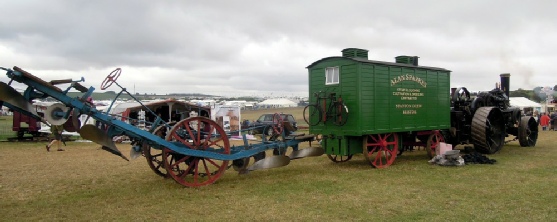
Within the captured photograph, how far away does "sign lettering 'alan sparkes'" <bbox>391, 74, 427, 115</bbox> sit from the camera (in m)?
10.1

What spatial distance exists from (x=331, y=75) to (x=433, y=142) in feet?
12.3

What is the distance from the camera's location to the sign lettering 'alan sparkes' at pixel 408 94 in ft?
33.0

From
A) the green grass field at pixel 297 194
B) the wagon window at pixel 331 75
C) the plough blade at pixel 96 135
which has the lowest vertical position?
the green grass field at pixel 297 194

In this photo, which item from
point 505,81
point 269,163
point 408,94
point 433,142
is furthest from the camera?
point 505,81

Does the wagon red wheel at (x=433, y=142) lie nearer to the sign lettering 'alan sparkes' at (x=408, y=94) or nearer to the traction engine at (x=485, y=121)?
the traction engine at (x=485, y=121)

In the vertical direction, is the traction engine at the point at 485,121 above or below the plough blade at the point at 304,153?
above

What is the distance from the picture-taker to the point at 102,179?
8.67 meters

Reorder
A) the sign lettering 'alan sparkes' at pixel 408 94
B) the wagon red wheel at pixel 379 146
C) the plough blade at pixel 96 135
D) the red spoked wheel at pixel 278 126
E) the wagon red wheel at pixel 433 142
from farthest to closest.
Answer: the wagon red wheel at pixel 433 142, the sign lettering 'alan sparkes' at pixel 408 94, the wagon red wheel at pixel 379 146, the red spoked wheel at pixel 278 126, the plough blade at pixel 96 135

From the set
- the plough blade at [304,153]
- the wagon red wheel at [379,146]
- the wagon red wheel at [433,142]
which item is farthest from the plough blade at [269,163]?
the wagon red wheel at [433,142]

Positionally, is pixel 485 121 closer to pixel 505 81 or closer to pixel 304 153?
pixel 505 81

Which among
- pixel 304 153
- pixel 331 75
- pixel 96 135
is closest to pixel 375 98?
pixel 331 75

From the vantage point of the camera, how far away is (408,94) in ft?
34.0

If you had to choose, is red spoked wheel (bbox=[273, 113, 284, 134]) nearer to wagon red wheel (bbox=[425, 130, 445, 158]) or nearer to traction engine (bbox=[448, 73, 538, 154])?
wagon red wheel (bbox=[425, 130, 445, 158])

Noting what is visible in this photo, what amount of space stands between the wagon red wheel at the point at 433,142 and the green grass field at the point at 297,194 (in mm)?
892
